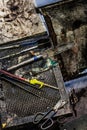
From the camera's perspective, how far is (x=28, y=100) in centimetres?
385

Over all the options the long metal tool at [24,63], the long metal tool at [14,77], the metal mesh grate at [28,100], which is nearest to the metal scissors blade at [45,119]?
the metal mesh grate at [28,100]

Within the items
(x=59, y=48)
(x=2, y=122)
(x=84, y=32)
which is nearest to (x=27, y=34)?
(x=59, y=48)

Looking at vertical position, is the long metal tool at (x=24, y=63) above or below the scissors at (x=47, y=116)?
above

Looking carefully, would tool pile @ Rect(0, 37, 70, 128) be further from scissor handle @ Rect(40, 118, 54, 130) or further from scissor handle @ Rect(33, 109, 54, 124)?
scissor handle @ Rect(40, 118, 54, 130)

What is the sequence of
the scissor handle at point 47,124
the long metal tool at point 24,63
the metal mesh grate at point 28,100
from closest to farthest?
the scissor handle at point 47,124, the metal mesh grate at point 28,100, the long metal tool at point 24,63

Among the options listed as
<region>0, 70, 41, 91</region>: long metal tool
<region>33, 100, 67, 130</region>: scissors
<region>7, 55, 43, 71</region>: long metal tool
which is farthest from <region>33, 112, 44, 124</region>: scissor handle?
<region>7, 55, 43, 71</region>: long metal tool

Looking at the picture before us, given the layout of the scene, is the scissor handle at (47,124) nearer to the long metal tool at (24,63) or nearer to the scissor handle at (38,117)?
the scissor handle at (38,117)

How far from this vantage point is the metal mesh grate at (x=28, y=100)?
12.4ft

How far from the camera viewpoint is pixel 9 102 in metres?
3.86

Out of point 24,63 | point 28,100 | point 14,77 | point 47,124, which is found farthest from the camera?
point 24,63

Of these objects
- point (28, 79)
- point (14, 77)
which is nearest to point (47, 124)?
Answer: point (28, 79)

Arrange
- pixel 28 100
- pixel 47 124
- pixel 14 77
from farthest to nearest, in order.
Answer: pixel 14 77
pixel 28 100
pixel 47 124

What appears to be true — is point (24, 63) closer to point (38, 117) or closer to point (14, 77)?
point (14, 77)

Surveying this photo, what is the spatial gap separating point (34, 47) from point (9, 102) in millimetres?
923
